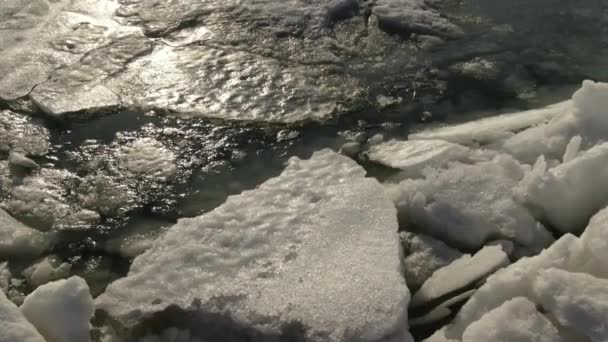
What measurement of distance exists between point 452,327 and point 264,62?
2.17 m

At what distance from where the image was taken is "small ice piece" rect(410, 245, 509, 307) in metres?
1.99

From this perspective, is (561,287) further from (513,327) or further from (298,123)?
(298,123)

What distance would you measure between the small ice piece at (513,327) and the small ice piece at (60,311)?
1.14 metres

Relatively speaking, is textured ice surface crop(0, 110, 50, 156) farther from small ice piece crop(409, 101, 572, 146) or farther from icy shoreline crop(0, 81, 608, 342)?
small ice piece crop(409, 101, 572, 146)

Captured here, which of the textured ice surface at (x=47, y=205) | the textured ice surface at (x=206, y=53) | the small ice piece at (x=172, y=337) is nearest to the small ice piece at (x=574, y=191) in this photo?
the textured ice surface at (x=206, y=53)

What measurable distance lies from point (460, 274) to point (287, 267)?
59 centimetres

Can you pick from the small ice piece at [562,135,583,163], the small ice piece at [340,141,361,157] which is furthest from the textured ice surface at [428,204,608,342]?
the small ice piece at [340,141,361,157]

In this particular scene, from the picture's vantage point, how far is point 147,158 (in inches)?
109

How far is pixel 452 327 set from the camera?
185 cm

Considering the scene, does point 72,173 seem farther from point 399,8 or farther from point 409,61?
point 399,8

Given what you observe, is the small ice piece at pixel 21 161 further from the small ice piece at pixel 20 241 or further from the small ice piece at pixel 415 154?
the small ice piece at pixel 415 154

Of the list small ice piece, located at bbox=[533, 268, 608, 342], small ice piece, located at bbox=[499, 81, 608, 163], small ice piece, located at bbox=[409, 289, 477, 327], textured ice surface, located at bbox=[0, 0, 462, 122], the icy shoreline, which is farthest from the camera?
textured ice surface, located at bbox=[0, 0, 462, 122]

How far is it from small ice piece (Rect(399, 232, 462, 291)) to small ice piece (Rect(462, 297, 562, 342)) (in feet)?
1.23

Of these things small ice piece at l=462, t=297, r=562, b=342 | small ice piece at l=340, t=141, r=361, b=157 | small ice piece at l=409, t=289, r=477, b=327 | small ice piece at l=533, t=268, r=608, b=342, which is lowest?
small ice piece at l=340, t=141, r=361, b=157
